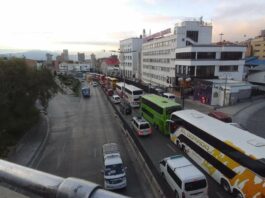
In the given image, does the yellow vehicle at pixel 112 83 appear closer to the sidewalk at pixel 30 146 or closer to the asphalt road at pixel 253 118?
the sidewalk at pixel 30 146

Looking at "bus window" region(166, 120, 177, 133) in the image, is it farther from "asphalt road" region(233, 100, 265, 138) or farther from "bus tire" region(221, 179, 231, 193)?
"asphalt road" region(233, 100, 265, 138)

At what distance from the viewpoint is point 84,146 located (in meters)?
25.1

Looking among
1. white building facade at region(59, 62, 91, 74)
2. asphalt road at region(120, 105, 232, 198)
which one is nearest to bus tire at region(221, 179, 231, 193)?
asphalt road at region(120, 105, 232, 198)

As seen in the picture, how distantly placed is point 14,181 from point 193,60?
5093 cm

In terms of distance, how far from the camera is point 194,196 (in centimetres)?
1452

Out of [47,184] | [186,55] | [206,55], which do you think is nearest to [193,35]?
[186,55]

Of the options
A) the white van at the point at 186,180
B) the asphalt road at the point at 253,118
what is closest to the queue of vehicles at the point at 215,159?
the white van at the point at 186,180

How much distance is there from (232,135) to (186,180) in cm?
494

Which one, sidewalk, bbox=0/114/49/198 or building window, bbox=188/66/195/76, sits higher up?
building window, bbox=188/66/195/76

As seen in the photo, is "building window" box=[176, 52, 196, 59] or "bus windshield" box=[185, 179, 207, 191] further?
"building window" box=[176, 52, 196, 59]

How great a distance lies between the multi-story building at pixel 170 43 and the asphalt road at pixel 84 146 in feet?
87.8

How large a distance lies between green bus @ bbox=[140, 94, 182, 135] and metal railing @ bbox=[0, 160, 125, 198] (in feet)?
83.6

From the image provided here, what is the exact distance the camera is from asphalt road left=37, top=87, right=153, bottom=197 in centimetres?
1875

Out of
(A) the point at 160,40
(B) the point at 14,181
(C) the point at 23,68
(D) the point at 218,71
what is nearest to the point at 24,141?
(C) the point at 23,68
